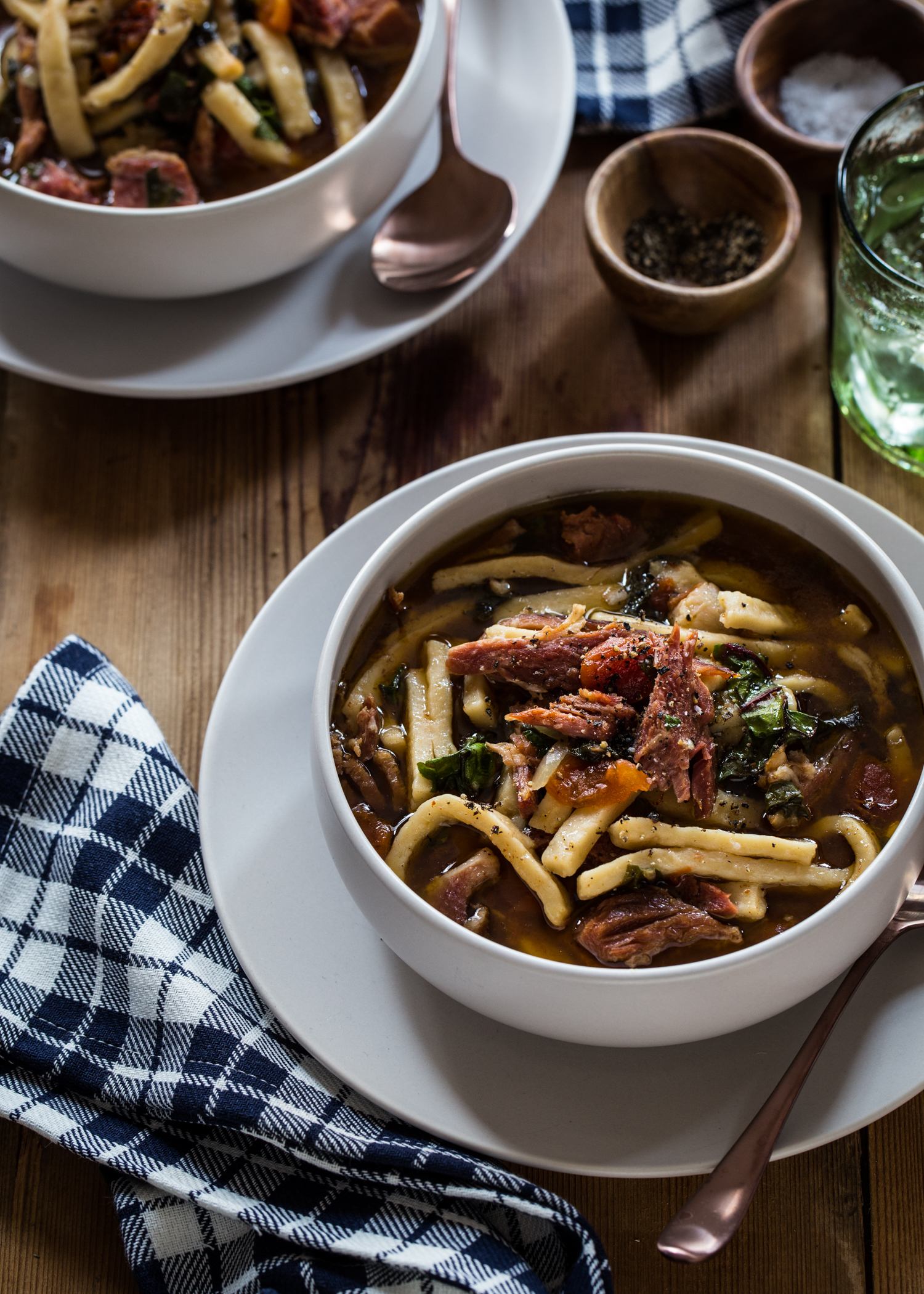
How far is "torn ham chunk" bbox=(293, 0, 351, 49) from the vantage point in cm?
301

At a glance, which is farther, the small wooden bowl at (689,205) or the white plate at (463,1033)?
the small wooden bowl at (689,205)

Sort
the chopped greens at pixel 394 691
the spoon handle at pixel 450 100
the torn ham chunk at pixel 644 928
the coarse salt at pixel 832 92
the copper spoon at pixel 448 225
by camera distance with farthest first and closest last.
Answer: the coarse salt at pixel 832 92 < the spoon handle at pixel 450 100 < the copper spoon at pixel 448 225 < the chopped greens at pixel 394 691 < the torn ham chunk at pixel 644 928

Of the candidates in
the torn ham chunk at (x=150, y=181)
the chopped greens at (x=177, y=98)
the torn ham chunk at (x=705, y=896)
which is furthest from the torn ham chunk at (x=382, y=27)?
the torn ham chunk at (x=705, y=896)

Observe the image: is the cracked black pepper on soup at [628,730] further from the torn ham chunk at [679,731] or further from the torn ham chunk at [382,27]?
the torn ham chunk at [382,27]

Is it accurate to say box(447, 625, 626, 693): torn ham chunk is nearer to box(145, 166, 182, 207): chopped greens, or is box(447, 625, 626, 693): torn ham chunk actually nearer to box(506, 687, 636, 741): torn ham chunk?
box(506, 687, 636, 741): torn ham chunk

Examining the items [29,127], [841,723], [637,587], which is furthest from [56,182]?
[841,723]

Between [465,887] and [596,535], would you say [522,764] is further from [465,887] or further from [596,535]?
[596,535]

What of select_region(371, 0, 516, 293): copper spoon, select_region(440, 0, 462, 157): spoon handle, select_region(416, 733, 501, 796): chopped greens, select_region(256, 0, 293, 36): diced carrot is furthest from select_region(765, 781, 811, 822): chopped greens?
select_region(256, 0, 293, 36): diced carrot

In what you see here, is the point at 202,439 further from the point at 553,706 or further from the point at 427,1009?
the point at 427,1009

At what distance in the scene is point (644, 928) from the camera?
204cm

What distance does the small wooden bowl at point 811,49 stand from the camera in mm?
3309

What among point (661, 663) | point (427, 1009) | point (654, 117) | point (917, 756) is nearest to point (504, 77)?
point (654, 117)

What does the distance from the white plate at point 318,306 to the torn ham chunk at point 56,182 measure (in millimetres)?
261

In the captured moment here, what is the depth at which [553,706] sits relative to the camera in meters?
2.21
